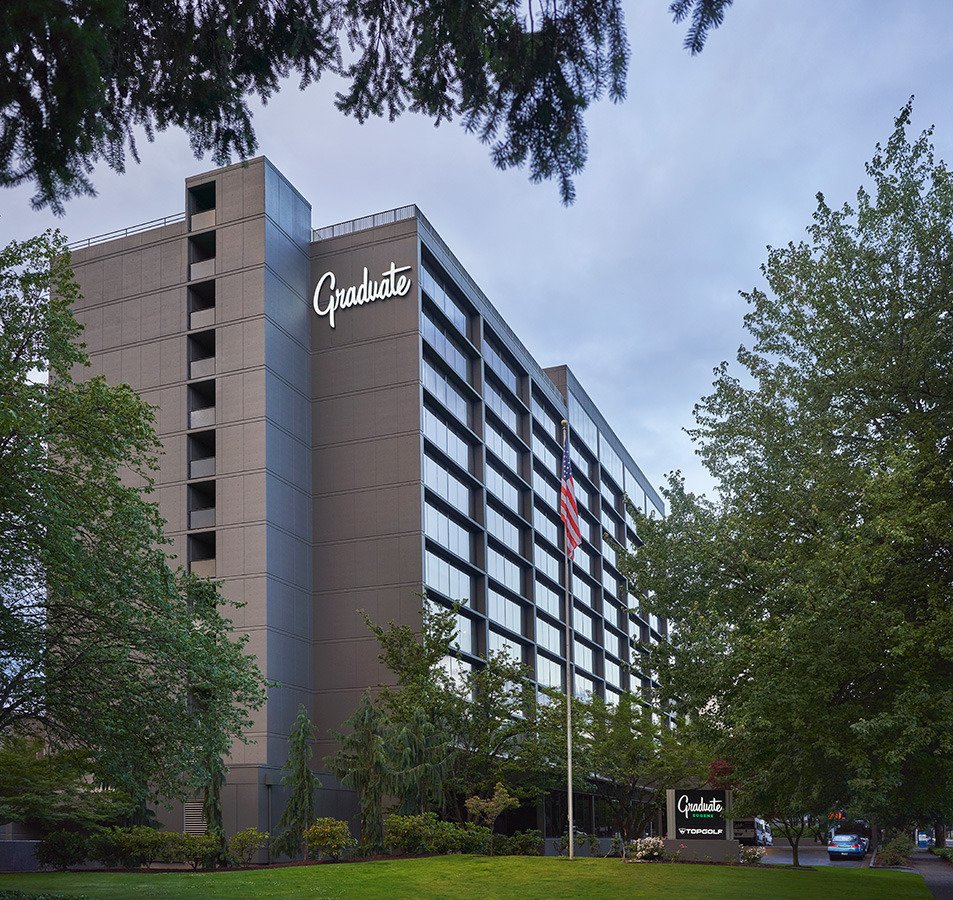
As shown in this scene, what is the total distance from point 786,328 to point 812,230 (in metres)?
2.50

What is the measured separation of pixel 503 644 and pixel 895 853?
75.4 ft

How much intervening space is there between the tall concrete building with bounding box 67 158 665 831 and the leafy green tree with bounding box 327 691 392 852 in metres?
7.35

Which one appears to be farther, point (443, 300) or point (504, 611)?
point (504, 611)

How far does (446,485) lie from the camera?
198ft

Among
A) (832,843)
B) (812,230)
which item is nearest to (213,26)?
(812,230)

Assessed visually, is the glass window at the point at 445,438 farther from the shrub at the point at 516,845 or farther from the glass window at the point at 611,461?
the glass window at the point at 611,461

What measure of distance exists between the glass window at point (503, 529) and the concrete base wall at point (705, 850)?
28.0m

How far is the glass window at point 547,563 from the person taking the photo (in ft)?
253

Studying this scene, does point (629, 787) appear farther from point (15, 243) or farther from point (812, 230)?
point (15, 243)

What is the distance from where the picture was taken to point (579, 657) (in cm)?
8706

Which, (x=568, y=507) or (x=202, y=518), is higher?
(x=202, y=518)

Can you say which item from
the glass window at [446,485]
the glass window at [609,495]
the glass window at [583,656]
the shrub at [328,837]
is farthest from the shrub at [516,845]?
the glass window at [609,495]

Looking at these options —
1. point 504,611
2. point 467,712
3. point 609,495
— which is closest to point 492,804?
point 467,712

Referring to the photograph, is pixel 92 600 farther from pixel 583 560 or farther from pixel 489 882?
pixel 583 560
